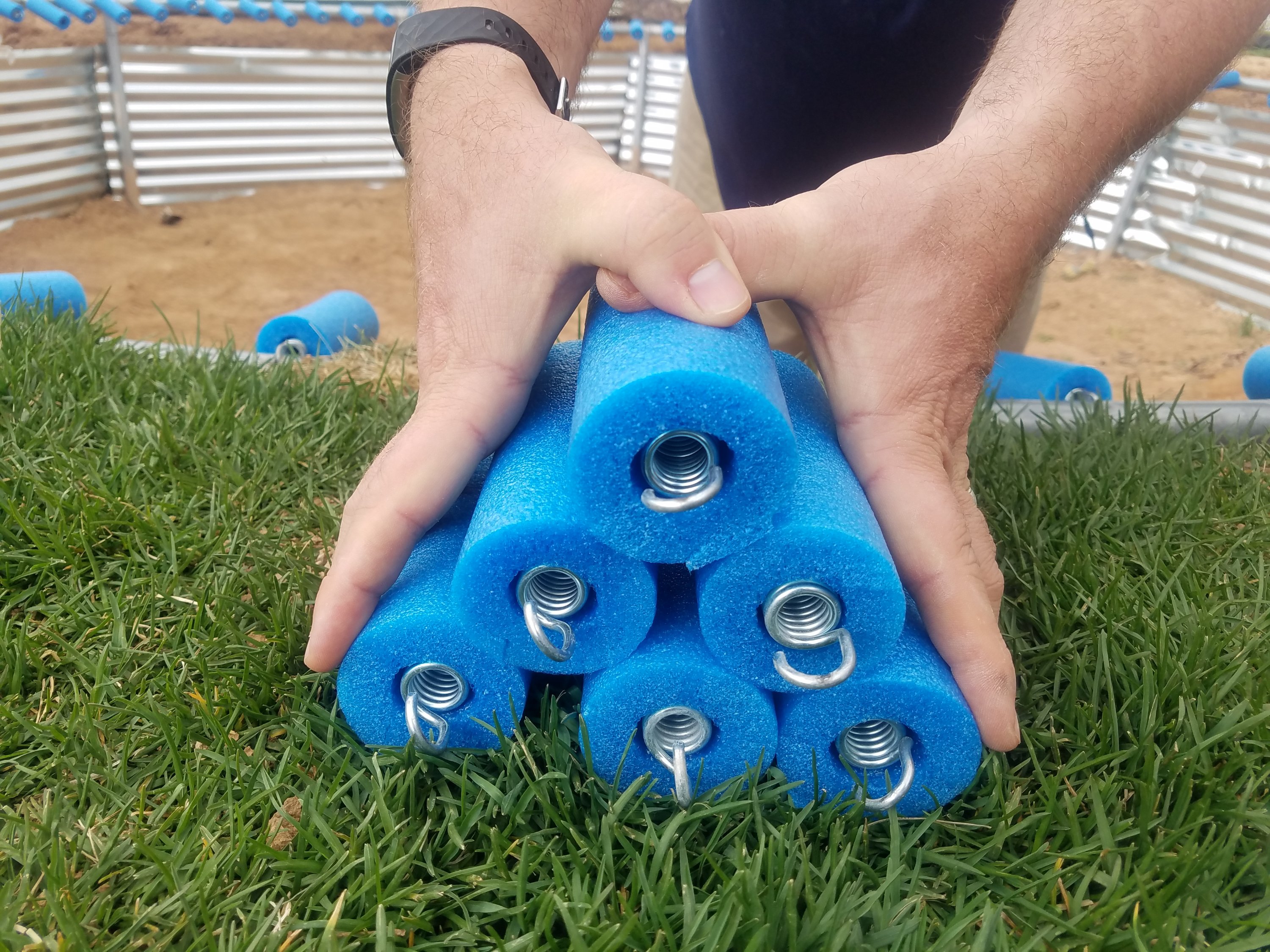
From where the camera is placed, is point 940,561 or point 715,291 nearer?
point 715,291

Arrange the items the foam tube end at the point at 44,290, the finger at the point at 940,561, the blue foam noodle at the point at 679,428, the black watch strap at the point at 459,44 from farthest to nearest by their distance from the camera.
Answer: the foam tube end at the point at 44,290 → the black watch strap at the point at 459,44 → the finger at the point at 940,561 → the blue foam noodle at the point at 679,428

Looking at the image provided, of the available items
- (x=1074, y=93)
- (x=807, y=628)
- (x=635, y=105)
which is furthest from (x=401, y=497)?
(x=635, y=105)

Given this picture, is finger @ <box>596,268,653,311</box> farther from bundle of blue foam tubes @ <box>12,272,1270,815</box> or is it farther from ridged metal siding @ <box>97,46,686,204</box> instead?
ridged metal siding @ <box>97,46,686,204</box>

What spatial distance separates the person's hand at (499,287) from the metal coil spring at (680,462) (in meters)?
0.14

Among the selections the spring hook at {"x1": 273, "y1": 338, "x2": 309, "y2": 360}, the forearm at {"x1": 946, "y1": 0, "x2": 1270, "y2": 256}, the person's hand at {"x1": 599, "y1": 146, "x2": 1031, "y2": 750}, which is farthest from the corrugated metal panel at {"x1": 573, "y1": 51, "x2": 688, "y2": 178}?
the person's hand at {"x1": 599, "y1": 146, "x2": 1031, "y2": 750}

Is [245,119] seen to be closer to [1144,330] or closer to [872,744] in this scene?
[1144,330]

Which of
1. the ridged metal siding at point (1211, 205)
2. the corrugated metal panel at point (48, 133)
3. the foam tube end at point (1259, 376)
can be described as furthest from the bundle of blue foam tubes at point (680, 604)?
the corrugated metal panel at point (48, 133)

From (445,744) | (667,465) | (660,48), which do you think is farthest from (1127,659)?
(660,48)

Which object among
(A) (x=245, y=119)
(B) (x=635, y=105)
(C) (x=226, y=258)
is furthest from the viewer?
(B) (x=635, y=105)

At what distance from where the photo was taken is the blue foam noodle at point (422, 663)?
3.82ft

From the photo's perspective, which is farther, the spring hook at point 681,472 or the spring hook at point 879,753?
the spring hook at point 879,753

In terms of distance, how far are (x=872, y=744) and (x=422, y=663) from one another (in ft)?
1.88

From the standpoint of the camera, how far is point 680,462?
1017 millimetres

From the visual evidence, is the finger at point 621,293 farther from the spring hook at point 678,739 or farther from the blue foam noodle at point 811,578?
the spring hook at point 678,739
